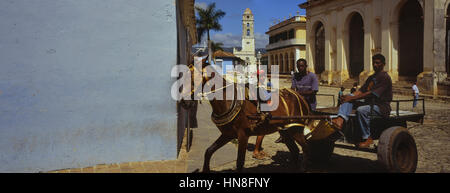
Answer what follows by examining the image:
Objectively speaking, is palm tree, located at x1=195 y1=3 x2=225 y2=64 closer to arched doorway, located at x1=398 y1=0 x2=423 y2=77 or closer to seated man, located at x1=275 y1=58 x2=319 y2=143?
arched doorway, located at x1=398 y1=0 x2=423 y2=77

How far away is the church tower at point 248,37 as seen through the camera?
3307 inches

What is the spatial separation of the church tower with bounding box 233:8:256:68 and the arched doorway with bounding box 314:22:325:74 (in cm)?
5125

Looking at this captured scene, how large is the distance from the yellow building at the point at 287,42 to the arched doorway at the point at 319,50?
8.67 metres

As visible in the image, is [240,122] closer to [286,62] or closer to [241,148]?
[241,148]

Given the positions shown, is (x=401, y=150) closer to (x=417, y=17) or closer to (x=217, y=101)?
(x=217, y=101)

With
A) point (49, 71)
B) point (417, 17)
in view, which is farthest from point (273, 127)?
point (417, 17)

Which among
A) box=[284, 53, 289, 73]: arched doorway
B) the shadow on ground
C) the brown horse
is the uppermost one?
box=[284, 53, 289, 73]: arched doorway

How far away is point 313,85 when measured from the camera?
5.79 metres

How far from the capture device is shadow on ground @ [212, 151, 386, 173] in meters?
5.39

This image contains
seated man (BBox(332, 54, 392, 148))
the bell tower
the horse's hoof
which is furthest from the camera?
the bell tower

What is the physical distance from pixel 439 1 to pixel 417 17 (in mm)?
4282

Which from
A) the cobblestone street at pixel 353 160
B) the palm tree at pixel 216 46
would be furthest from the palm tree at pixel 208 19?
the cobblestone street at pixel 353 160

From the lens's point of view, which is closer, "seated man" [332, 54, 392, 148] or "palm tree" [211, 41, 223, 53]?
"seated man" [332, 54, 392, 148]

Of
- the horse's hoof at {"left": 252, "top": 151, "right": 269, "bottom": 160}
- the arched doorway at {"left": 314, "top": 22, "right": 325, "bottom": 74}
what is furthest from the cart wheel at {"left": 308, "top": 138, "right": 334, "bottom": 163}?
the arched doorway at {"left": 314, "top": 22, "right": 325, "bottom": 74}
